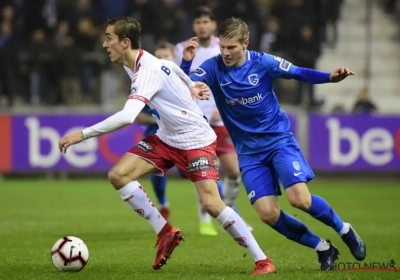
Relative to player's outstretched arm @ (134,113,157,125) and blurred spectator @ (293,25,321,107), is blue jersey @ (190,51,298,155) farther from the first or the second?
blurred spectator @ (293,25,321,107)

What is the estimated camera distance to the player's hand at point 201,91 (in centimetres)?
802

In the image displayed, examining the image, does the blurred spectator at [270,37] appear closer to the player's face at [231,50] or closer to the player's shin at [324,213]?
the player's face at [231,50]

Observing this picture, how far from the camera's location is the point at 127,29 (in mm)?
8031

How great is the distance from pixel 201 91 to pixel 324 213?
1585mm

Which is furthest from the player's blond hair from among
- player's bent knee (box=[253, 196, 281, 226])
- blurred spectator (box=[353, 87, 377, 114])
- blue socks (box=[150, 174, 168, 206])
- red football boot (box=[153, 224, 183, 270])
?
blurred spectator (box=[353, 87, 377, 114])

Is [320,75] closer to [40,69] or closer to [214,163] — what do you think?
[214,163]

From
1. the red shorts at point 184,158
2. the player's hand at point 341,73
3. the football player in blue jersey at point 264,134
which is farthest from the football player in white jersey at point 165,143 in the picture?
the player's hand at point 341,73

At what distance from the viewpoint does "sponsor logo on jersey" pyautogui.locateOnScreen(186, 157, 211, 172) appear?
26.8 feet

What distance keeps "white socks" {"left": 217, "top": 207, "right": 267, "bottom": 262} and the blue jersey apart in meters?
0.70

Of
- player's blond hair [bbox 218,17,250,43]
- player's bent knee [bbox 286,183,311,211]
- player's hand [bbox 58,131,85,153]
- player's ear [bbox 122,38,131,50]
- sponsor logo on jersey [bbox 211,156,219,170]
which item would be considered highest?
player's blond hair [bbox 218,17,250,43]

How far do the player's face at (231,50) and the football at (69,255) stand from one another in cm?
218

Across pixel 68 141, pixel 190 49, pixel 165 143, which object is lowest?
pixel 165 143

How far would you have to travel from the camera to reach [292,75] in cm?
811

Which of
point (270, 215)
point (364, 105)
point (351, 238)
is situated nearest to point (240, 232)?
point (270, 215)
